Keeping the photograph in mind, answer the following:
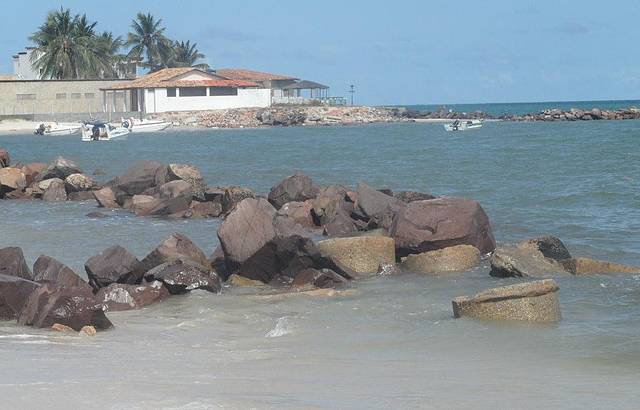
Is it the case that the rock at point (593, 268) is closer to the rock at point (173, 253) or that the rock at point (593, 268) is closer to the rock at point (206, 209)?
the rock at point (173, 253)

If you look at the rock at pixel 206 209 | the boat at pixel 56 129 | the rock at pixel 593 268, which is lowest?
the boat at pixel 56 129

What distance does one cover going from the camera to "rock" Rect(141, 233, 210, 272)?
46.6 feet

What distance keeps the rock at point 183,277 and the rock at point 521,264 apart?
3847 mm

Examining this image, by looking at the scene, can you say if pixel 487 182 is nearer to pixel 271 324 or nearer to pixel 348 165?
pixel 348 165

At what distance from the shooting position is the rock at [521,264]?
47.3ft

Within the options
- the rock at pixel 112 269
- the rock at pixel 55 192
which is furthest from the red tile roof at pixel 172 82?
the rock at pixel 112 269

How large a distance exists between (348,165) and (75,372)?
1340 inches

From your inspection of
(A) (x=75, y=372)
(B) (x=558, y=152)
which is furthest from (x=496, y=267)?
(B) (x=558, y=152)

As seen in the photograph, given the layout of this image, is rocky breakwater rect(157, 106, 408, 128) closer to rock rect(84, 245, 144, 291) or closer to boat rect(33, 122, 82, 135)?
boat rect(33, 122, 82, 135)

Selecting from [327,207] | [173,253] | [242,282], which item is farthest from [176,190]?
[242,282]

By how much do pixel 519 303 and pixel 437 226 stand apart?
14.7 feet

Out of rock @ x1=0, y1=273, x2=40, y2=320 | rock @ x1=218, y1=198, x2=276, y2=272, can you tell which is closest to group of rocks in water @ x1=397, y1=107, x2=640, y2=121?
rock @ x1=218, y1=198, x2=276, y2=272

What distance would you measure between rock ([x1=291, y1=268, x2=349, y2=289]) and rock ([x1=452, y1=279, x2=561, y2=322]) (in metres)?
3.03

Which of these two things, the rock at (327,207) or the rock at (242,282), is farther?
the rock at (327,207)
